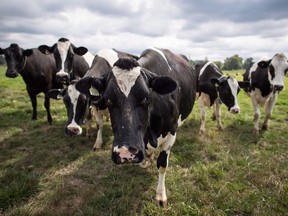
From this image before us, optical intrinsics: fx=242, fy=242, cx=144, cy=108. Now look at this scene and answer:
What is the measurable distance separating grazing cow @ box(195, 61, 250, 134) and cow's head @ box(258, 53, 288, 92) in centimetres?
90

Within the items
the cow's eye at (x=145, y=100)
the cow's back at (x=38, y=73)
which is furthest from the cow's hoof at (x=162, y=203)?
the cow's back at (x=38, y=73)

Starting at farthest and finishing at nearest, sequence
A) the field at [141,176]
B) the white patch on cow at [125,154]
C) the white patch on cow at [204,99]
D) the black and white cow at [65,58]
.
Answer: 1. the white patch on cow at [204,99]
2. the black and white cow at [65,58]
3. the field at [141,176]
4. the white patch on cow at [125,154]

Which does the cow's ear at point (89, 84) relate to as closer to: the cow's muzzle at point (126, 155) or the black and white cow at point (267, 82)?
the cow's muzzle at point (126, 155)

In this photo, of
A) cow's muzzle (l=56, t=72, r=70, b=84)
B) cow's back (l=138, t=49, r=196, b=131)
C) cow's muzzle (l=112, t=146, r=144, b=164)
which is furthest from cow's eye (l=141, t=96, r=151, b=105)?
cow's muzzle (l=56, t=72, r=70, b=84)

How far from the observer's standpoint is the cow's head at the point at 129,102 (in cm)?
220

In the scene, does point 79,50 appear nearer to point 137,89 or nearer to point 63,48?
point 63,48

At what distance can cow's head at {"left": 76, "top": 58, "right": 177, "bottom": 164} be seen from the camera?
2.20 m

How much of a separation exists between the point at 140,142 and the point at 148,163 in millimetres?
2464

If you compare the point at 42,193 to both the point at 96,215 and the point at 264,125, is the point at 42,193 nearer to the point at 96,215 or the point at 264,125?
the point at 96,215

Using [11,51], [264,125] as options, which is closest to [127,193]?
[264,125]

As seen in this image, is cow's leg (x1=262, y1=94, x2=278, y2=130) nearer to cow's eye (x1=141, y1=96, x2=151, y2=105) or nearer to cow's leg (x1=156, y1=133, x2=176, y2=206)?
cow's leg (x1=156, y1=133, x2=176, y2=206)

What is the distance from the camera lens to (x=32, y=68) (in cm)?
730

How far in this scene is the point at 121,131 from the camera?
7.46 ft

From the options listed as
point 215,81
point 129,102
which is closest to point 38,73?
point 215,81
